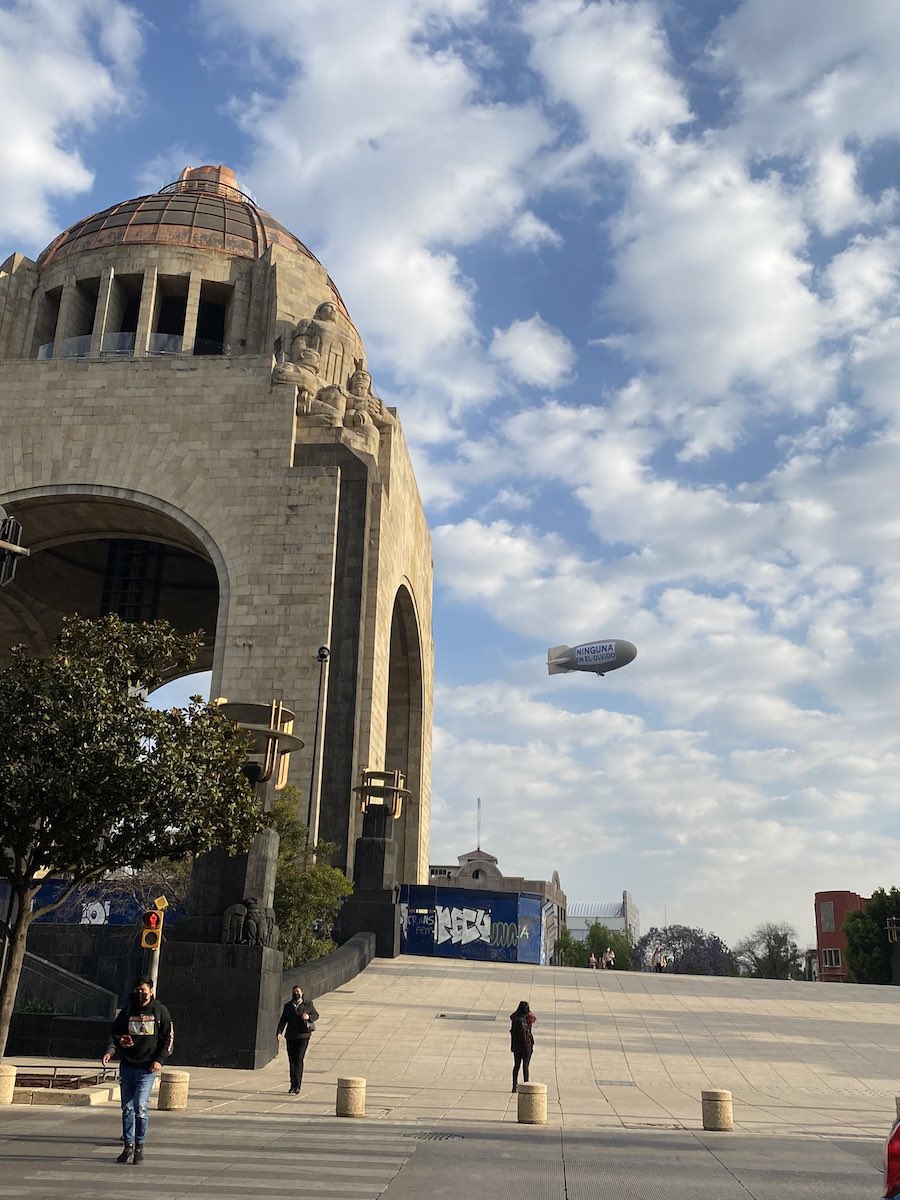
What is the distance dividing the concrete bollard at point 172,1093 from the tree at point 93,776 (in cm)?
242

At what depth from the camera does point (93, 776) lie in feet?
41.8

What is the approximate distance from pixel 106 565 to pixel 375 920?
64.5 ft

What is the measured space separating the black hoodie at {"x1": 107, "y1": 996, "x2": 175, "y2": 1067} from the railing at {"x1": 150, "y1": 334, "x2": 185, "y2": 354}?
3131cm

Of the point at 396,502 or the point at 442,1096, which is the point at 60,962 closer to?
the point at 442,1096

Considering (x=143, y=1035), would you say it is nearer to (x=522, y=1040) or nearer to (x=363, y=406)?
(x=522, y=1040)

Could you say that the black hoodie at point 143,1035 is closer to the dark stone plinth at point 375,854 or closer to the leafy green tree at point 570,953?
the dark stone plinth at point 375,854

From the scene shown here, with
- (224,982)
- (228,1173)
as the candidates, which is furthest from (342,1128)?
(224,982)

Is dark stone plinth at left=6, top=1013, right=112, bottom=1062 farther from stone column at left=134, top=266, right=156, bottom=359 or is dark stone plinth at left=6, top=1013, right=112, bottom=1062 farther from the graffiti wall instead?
stone column at left=134, top=266, right=156, bottom=359

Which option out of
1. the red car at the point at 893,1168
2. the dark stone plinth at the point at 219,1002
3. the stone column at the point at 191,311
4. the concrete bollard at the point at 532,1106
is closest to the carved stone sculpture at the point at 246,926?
the dark stone plinth at the point at 219,1002

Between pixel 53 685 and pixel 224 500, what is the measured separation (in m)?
18.6

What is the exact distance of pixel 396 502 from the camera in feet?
117

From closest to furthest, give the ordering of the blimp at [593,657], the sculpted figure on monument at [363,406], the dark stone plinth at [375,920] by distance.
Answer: the dark stone plinth at [375,920], the sculpted figure on monument at [363,406], the blimp at [593,657]

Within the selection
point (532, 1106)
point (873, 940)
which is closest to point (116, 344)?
point (532, 1106)

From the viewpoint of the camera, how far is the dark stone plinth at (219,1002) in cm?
1468
